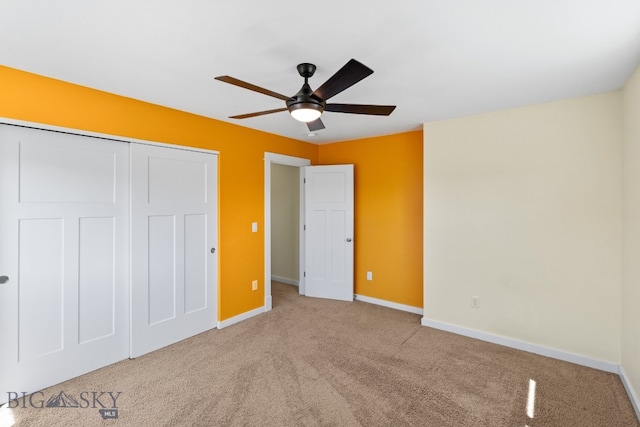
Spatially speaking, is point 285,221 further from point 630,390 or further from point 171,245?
point 630,390

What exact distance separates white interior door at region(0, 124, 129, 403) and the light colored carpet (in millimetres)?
257

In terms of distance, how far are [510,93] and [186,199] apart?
3.26 m

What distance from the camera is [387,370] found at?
257 cm

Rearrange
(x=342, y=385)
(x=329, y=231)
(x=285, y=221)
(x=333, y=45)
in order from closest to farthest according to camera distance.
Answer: (x=333, y=45) < (x=342, y=385) < (x=329, y=231) < (x=285, y=221)

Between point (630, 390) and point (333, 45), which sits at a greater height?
point (333, 45)

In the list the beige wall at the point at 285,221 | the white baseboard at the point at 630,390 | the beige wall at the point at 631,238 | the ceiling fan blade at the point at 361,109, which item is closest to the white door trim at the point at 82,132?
the ceiling fan blade at the point at 361,109

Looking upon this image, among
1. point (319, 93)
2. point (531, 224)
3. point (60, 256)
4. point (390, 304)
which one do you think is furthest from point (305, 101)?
point (390, 304)

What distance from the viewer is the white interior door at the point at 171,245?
281cm

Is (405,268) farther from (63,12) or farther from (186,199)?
(63,12)

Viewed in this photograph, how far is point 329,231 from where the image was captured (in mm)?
4543

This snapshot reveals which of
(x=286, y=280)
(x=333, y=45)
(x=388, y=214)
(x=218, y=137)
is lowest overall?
(x=286, y=280)

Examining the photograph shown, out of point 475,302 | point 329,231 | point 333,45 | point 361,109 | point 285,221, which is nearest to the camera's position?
point 333,45

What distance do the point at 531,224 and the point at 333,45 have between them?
2.51 meters

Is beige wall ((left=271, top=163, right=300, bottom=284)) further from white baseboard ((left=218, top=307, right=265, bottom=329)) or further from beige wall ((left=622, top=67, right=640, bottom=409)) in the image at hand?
beige wall ((left=622, top=67, right=640, bottom=409))
